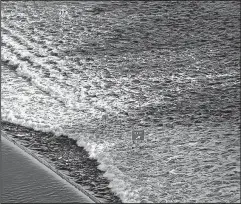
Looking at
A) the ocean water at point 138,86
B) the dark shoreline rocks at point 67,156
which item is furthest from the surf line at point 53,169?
the ocean water at point 138,86

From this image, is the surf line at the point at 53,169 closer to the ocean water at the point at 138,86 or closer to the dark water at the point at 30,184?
the dark water at the point at 30,184

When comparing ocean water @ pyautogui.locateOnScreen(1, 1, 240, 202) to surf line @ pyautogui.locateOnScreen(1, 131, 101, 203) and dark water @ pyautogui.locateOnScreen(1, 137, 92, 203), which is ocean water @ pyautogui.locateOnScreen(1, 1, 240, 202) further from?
dark water @ pyautogui.locateOnScreen(1, 137, 92, 203)

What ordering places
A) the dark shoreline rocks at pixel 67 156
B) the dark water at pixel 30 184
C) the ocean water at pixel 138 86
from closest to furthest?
the dark water at pixel 30 184
the dark shoreline rocks at pixel 67 156
the ocean water at pixel 138 86

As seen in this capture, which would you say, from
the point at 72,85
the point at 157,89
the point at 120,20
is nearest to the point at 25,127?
the point at 72,85

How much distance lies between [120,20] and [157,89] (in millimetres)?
1933

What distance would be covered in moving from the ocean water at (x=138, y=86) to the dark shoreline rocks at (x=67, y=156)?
61 millimetres

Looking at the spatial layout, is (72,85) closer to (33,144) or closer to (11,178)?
(33,144)

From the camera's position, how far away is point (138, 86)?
532cm

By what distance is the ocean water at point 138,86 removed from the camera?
3.97 m

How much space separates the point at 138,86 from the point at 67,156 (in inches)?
52.5

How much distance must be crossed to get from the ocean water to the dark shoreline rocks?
0.06m

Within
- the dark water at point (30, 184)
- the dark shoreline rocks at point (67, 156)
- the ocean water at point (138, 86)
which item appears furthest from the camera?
the ocean water at point (138, 86)

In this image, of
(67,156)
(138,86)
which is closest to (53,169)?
(67,156)

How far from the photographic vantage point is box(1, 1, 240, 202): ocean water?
13.0ft
